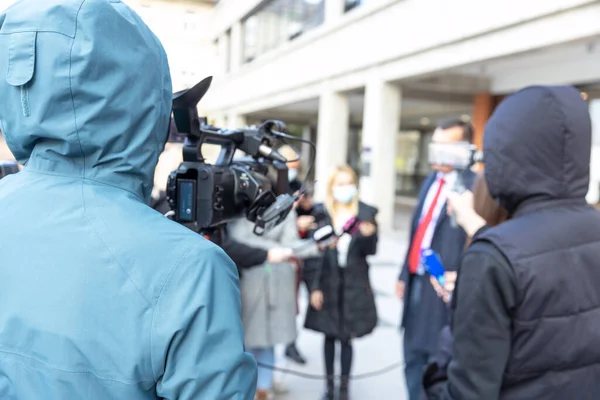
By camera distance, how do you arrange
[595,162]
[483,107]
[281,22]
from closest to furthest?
[595,162] < [483,107] < [281,22]

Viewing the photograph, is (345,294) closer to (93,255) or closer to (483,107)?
(93,255)

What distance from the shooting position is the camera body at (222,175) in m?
1.25

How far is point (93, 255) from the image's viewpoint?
2.63ft

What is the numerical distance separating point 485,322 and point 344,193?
6.65 ft

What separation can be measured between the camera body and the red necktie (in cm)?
147

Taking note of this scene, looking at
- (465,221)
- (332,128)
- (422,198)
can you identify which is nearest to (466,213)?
(465,221)

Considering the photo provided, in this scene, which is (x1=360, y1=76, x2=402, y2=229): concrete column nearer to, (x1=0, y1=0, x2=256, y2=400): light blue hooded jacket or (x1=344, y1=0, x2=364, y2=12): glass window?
(x1=344, y1=0, x2=364, y2=12): glass window

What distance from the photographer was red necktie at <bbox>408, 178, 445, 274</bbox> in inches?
111

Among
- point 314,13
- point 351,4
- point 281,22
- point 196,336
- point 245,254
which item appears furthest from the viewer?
point 281,22

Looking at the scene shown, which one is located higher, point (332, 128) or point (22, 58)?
point (332, 128)

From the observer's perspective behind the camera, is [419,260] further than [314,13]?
No

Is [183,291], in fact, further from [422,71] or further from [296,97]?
[296,97]

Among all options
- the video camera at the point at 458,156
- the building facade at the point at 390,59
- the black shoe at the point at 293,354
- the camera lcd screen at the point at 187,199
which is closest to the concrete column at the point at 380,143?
the building facade at the point at 390,59

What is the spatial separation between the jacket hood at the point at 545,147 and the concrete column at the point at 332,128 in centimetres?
958
